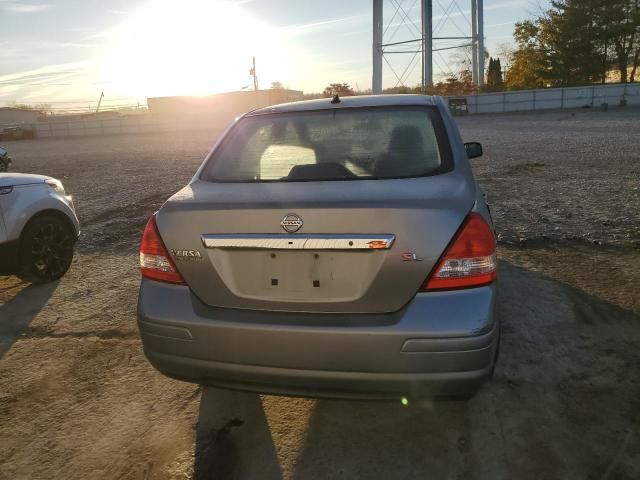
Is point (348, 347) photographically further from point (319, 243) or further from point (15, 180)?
point (15, 180)

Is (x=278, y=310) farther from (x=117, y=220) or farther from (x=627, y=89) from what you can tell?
(x=627, y=89)

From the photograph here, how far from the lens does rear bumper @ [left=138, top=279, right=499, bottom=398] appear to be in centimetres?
214

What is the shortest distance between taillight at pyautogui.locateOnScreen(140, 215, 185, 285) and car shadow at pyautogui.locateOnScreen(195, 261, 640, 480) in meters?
0.86

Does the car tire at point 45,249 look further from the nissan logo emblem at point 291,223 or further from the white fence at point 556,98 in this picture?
the white fence at point 556,98

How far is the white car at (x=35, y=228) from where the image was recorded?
4.69m

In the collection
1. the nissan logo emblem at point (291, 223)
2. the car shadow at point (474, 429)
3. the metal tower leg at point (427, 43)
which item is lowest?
the car shadow at point (474, 429)

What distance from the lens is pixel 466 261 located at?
7.19 ft

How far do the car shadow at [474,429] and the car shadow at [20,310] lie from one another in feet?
6.30

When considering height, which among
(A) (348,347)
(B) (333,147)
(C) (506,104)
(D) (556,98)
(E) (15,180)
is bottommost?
(A) (348,347)

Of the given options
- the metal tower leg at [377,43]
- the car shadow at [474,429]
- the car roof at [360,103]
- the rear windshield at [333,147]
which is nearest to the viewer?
the car shadow at [474,429]

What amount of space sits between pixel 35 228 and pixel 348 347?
3.95 meters

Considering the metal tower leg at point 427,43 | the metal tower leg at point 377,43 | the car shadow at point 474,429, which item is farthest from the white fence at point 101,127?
the car shadow at point 474,429

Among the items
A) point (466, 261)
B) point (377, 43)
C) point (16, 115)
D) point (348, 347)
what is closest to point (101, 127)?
point (377, 43)

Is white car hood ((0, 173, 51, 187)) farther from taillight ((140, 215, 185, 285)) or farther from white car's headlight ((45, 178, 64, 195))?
taillight ((140, 215, 185, 285))
